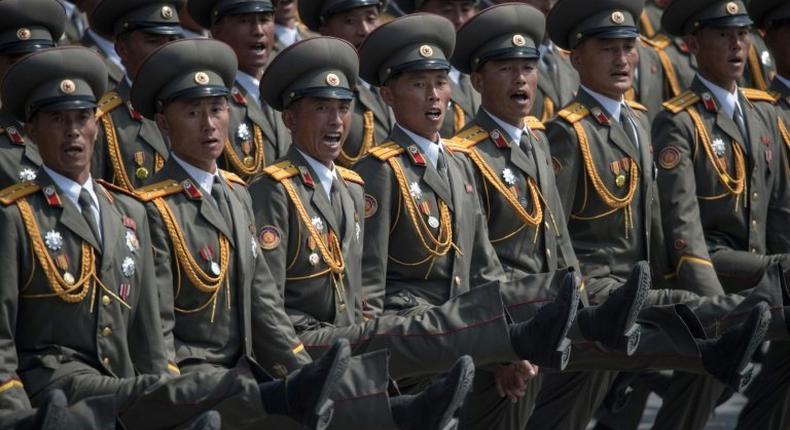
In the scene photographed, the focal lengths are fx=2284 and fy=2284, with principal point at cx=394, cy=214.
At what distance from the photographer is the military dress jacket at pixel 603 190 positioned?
12.1m

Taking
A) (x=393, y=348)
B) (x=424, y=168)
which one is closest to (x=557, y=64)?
(x=424, y=168)

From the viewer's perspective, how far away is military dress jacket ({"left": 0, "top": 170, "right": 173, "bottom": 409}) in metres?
9.70

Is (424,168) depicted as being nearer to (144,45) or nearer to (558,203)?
(558,203)

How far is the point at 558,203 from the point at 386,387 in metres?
2.26

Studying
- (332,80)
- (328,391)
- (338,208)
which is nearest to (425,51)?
(332,80)

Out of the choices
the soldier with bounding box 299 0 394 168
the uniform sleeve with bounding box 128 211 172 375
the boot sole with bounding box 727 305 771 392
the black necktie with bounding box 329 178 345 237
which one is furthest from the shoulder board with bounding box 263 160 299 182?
the boot sole with bounding box 727 305 771 392

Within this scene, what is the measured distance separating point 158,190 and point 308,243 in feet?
2.68

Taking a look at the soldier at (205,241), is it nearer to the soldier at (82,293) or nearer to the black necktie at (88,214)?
the soldier at (82,293)

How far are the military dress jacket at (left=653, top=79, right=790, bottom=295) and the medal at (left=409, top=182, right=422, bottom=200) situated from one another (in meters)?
1.74

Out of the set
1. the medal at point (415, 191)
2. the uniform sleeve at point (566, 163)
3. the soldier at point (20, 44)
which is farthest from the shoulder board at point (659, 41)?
the soldier at point (20, 44)

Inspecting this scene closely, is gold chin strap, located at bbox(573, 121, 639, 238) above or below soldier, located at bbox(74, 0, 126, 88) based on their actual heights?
below

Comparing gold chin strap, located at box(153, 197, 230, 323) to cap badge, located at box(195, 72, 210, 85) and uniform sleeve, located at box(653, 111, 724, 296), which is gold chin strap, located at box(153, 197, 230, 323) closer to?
cap badge, located at box(195, 72, 210, 85)

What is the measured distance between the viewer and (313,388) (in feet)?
30.7

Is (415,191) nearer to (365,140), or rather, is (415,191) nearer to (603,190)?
(603,190)
